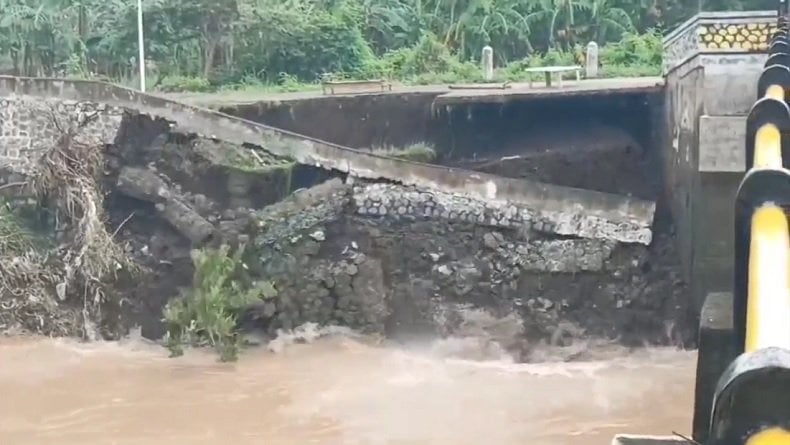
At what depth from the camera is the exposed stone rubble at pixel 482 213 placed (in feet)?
38.9

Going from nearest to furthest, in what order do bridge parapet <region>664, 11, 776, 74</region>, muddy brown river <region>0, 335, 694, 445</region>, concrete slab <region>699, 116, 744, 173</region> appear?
muddy brown river <region>0, 335, 694, 445</region>
concrete slab <region>699, 116, 744, 173</region>
bridge parapet <region>664, 11, 776, 74</region>

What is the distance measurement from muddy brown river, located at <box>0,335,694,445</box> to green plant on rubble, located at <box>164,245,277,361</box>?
0.23m

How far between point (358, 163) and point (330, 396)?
3347mm

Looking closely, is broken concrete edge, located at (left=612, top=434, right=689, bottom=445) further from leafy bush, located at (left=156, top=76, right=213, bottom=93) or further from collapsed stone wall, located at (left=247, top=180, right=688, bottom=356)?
leafy bush, located at (left=156, top=76, right=213, bottom=93)

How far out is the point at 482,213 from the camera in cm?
1216

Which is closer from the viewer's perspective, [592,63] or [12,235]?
[12,235]

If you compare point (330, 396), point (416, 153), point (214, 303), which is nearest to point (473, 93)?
point (416, 153)

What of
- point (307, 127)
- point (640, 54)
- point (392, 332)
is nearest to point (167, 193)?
point (307, 127)

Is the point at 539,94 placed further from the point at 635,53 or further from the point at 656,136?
the point at 635,53

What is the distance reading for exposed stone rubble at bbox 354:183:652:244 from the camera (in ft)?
38.9

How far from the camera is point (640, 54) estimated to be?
58.2 ft

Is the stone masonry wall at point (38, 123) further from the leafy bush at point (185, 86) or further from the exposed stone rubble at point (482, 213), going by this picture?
the leafy bush at point (185, 86)


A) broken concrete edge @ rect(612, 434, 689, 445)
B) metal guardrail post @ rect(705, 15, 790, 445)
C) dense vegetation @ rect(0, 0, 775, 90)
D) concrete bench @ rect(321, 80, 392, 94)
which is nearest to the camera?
metal guardrail post @ rect(705, 15, 790, 445)

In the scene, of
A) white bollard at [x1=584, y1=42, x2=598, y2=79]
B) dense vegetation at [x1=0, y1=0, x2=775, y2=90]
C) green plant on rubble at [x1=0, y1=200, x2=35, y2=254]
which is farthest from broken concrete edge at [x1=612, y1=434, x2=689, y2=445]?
dense vegetation at [x1=0, y1=0, x2=775, y2=90]
